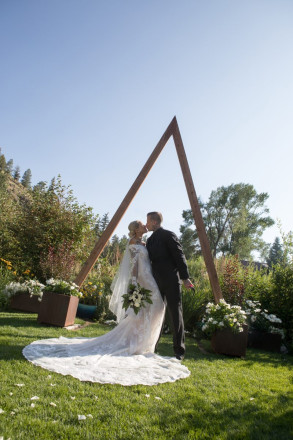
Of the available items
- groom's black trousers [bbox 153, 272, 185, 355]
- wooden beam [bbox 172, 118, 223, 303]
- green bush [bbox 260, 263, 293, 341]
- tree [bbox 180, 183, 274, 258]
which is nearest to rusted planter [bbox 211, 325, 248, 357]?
wooden beam [bbox 172, 118, 223, 303]

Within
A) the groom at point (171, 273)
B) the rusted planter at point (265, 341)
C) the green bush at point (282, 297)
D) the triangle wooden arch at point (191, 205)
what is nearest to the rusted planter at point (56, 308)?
the triangle wooden arch at point (191, 205)

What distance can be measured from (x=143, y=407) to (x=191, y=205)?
4.09m

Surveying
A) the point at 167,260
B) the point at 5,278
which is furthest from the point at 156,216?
the point at 5,278

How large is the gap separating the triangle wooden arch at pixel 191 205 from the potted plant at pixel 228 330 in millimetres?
514

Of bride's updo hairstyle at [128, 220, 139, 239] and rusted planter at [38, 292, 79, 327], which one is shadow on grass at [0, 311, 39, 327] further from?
bride's updo hairstyle at [128, 220, 139, 239]

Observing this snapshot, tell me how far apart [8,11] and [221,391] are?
6.71 m

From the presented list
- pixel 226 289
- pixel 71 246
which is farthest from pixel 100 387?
pixel 71 246

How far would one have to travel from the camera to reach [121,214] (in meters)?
5.95

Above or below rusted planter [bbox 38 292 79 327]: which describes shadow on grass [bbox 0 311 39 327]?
below

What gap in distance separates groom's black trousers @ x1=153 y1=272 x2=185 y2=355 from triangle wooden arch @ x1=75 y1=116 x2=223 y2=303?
152cm

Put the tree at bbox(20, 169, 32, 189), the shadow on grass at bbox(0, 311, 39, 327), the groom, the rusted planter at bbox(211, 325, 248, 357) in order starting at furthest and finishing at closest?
the tree at bbox(20, 169, 32, 189), the shadow on grass at bbox(0, 311, 39, 327), the rusted planter at bbox(211, 325, 248, 357), the groom

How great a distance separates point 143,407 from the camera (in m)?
2.23

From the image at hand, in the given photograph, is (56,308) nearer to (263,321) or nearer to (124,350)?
(124,350)

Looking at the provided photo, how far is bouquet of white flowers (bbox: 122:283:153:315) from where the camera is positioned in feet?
13.4
